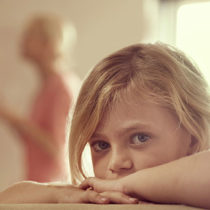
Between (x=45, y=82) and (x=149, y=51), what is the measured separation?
1.68 m

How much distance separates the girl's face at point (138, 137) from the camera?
82 cm

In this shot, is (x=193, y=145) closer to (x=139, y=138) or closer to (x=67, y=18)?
(x=139, y=138)

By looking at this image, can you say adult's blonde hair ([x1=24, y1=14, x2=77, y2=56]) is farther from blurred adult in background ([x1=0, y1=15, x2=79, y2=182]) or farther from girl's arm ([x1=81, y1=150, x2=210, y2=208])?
girl's arm ([x1=81, y1=150, x2=210, y2=208])

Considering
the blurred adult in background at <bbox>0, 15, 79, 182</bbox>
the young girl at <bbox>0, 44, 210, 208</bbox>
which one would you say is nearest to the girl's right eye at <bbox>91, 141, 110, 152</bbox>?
the young girl at <bbox>0, 44, 210, 208</bbox>

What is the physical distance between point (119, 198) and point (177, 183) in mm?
95

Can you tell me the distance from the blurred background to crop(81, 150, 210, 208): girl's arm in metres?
2.62

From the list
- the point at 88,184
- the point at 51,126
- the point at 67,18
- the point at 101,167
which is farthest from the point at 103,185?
the point at 67,18

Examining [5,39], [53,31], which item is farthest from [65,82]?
[5,39]

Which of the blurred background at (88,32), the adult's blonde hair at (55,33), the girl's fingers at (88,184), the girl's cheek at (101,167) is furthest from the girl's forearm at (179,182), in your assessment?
the blurred background at (88,32)

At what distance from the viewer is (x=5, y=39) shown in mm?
3975

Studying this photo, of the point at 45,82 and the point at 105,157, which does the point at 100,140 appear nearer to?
the point at 105,157

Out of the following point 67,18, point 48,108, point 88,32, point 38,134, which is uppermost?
point 67,18

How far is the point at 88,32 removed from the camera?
3744 mm

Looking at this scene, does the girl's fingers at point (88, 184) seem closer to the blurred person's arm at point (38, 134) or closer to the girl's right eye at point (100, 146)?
the girl's right eye at point (100, 146)
